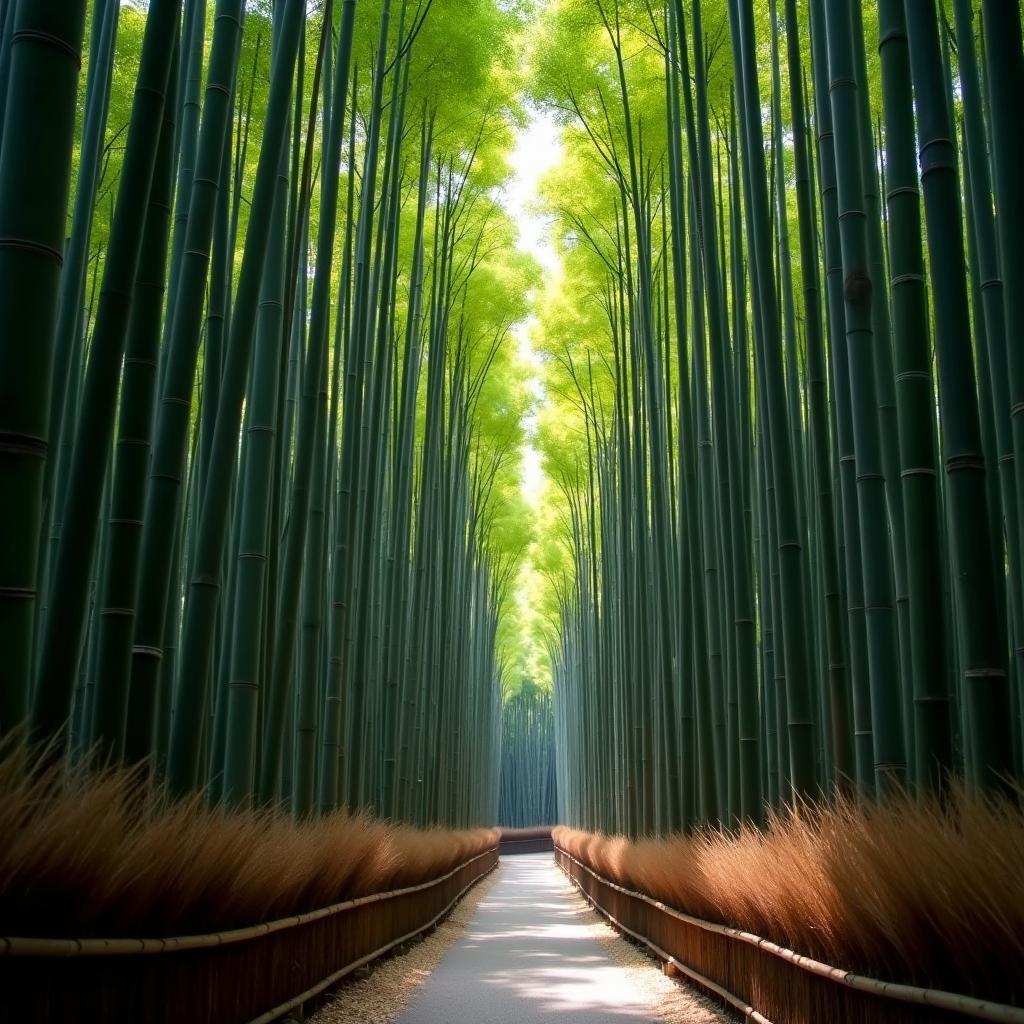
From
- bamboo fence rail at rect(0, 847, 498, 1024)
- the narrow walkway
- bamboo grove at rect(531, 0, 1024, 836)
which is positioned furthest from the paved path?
bamboo grove at rect(531, 0, 1024, 836)

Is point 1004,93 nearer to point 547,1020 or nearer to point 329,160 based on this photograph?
point 329,160

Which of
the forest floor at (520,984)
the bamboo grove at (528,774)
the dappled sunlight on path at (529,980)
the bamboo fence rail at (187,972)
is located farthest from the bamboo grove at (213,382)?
the bamboo grove at (528,774)

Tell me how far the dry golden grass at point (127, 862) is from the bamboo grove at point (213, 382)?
226mm

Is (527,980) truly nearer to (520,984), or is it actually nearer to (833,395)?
(520,984)

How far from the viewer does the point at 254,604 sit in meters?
3.53

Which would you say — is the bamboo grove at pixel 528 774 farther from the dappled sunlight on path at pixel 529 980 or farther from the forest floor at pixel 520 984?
the forest floor at pixel 520 984

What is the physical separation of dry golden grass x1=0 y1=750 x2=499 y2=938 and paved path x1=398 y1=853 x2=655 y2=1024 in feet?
2.82

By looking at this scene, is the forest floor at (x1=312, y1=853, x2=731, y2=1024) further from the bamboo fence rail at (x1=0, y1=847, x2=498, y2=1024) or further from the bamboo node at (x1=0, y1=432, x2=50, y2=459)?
the bamboo node at (x1=0, y1=432, x2=50, y2=459)

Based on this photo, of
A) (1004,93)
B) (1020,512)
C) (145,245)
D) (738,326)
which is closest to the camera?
(1004,93)

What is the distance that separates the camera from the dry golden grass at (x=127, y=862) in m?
1.48

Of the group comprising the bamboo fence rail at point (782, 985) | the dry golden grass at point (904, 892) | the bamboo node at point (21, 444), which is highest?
the bamboo node at point (21, 444)

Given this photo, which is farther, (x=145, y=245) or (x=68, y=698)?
(x=145, y=245)

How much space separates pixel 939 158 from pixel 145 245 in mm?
2020

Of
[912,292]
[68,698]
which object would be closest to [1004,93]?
[912,292]
